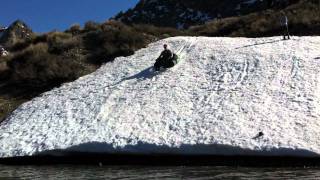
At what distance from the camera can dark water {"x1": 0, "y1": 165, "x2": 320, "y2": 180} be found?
1534 cm

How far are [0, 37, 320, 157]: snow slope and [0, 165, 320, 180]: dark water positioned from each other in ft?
3.88

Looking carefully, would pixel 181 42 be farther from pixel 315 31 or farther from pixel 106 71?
pixel 315 31

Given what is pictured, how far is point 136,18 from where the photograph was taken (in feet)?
336

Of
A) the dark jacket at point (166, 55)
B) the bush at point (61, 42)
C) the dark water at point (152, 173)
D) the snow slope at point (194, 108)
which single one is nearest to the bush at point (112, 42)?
the bush at point (61, 42)

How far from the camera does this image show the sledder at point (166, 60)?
26.2 meters

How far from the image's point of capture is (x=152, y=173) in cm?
1666

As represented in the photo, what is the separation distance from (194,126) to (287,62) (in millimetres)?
6222

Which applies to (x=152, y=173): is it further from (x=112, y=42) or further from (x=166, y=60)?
(x=112, y=42)

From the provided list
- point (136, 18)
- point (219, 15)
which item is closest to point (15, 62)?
point (219, 15)

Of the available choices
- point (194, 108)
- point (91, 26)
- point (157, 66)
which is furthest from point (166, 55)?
point (91, 26)

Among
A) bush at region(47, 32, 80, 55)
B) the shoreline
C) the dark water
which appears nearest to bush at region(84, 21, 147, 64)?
bush at region(47, 32, 80, 55)

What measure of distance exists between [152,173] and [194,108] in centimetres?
523

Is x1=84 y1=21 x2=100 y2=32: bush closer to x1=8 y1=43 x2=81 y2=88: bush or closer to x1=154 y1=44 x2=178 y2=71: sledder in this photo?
x1=8 y1=43 x2=81 y2=88: bush

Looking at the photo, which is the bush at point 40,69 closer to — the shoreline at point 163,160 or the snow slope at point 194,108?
the snow slope at point 194,108
